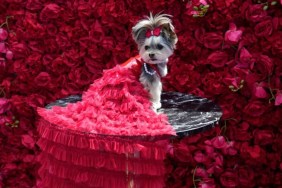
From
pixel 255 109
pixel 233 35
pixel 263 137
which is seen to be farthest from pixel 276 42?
pixel 263 137

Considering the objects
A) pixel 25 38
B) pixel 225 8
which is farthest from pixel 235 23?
pixel 25 38

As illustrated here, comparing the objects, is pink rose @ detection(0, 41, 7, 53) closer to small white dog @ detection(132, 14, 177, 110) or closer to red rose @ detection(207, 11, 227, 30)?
small white dog @ detection(132, 14, 177, 110)

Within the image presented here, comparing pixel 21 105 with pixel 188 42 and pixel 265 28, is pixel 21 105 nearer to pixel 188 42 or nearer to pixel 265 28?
pixel 188 42

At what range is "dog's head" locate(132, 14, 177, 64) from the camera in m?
1.46

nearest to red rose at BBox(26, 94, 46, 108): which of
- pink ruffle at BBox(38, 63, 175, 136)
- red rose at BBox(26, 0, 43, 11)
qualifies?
red rose at BBox(26, 0, 43, 11)

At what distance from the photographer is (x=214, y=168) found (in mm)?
2074

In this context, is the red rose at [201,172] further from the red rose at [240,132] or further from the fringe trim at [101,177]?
the fringe trim at [101,177]

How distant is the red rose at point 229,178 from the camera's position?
2088mm

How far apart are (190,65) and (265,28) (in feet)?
1.27

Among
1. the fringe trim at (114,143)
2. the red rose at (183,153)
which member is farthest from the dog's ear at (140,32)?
the red rose at (183,153)

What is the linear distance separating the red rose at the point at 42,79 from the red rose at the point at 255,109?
100 centimetres

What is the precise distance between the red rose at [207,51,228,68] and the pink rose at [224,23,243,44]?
0.08 metres

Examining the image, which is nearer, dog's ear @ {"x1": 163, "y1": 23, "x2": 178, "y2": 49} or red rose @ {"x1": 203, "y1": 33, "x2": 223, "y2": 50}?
dog's ear @ {"x1": 163, "y1": 23, "x2": 178, "y2": 49}

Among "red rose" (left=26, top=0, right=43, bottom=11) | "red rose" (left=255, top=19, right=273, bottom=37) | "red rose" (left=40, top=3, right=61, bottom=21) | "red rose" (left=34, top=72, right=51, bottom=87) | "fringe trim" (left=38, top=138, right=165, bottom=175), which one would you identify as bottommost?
"fringe trim" (left=38, top=138, right=165, bottom=175)
